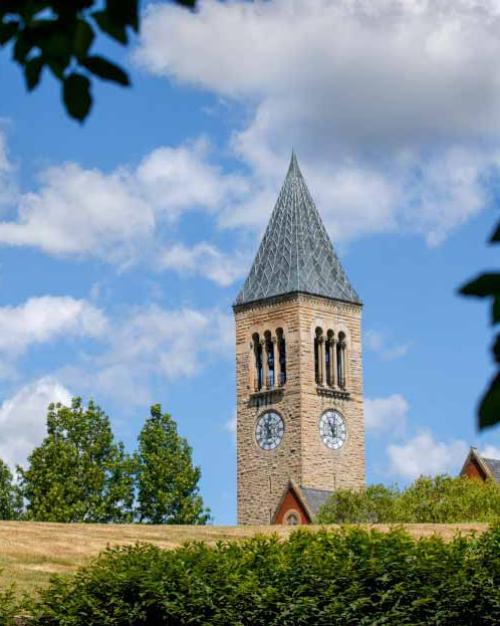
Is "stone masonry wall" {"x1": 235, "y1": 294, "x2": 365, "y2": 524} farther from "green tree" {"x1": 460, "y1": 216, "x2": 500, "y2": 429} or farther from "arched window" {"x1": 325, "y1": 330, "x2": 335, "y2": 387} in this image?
"green tree" {"x1": 460, "y1": 216, "x2": 500, "y2": 429}

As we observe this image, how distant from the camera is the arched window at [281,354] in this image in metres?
87.2

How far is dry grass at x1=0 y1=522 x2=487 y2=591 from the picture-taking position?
2858cm

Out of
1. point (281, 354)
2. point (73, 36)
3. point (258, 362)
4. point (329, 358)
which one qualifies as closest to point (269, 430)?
point (258, 362)

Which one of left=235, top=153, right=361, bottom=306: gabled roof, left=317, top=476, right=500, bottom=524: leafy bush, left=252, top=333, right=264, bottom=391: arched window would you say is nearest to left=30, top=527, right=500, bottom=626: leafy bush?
left=317, top=476, right=500, bottom=524: leafy bush

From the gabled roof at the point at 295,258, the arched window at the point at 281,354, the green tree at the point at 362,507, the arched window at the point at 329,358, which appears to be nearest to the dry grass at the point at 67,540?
the green tree at the point at 362,507

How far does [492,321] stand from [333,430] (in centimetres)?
8293

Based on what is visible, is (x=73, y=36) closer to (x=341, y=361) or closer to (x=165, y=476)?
(x=165, y=476)

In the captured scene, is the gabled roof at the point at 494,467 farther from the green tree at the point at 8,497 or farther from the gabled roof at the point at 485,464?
the green tree at the point at 8,497

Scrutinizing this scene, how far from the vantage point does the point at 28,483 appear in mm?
61250

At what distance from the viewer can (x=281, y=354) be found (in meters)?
87.8

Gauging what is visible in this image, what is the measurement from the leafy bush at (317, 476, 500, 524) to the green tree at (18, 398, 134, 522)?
8.92 metres

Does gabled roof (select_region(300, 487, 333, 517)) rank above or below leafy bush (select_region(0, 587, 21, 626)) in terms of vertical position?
above

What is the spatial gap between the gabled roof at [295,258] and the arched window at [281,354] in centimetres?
249

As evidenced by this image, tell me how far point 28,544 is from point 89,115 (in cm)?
2835
